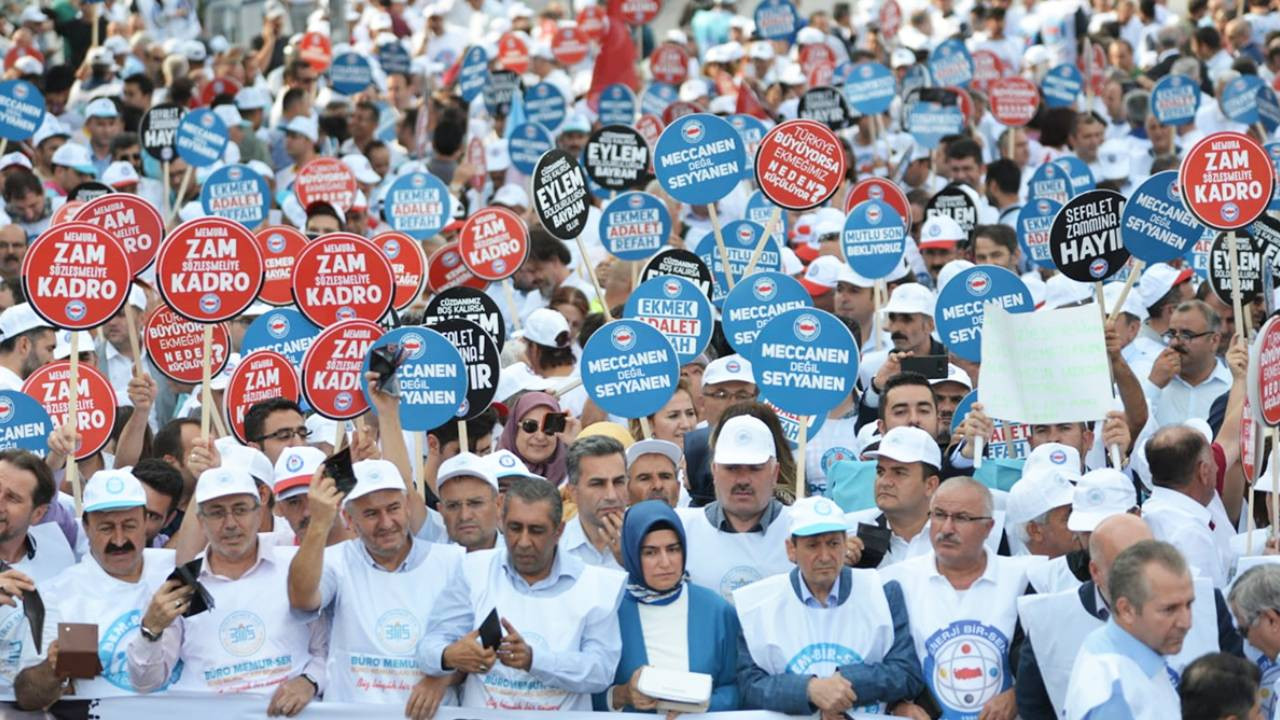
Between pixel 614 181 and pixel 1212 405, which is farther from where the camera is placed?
pixel 614 181

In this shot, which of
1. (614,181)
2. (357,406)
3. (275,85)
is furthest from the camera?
(275,85)

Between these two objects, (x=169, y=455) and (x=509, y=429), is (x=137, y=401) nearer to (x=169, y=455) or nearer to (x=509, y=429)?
(x=169, y=455)

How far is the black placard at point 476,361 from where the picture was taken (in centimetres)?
967

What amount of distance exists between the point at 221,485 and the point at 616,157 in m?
6.22

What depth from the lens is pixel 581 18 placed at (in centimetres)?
2383

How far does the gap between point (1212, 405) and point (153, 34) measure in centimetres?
1647

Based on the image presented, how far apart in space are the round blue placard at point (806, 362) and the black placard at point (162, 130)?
7290mm

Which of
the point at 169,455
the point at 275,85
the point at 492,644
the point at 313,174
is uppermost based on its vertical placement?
the point at 275,85

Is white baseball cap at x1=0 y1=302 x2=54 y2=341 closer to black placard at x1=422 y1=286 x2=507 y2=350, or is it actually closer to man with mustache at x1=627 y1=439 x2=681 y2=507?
black placard at x1=422 y1=286 x2=507 y2=350

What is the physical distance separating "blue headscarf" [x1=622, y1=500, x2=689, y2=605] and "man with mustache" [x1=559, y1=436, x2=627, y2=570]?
0.69 m

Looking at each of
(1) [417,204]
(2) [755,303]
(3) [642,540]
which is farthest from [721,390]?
(1) [417,204]

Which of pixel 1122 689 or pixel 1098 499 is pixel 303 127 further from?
pixel 1122 689

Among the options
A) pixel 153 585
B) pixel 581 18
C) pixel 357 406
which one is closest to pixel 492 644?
pixel 153 585

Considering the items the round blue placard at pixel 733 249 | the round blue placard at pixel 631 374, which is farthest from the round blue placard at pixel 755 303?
the round blue placard at pixel 733 249
